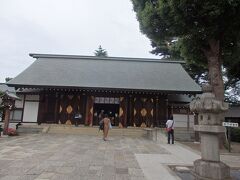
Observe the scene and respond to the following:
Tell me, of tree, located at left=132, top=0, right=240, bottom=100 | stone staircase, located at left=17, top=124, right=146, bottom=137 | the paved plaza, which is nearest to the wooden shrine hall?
stone staircase, located at left=17, top=124, right=146, bottom=137

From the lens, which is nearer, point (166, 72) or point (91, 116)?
point (91, 116)

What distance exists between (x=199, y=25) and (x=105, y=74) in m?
11.9

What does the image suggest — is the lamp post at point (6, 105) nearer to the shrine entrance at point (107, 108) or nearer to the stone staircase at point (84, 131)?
the stone staircase at point (84, 131)

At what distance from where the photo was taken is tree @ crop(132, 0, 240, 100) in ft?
43.0

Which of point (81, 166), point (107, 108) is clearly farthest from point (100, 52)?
point (81, 166)

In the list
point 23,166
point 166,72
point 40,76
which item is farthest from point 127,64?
point 23,166

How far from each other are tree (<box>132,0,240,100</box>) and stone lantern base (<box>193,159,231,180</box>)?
343 inches

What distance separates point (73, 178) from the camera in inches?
254

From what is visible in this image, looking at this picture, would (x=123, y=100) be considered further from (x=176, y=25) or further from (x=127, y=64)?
(x=176, y=25)

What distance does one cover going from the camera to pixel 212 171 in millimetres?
6359

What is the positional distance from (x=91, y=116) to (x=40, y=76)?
5.83 m

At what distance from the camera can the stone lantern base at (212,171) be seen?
20.7 feet

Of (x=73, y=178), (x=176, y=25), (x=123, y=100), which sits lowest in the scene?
(x=73, y=178)

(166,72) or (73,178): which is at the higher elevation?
(166,72)
